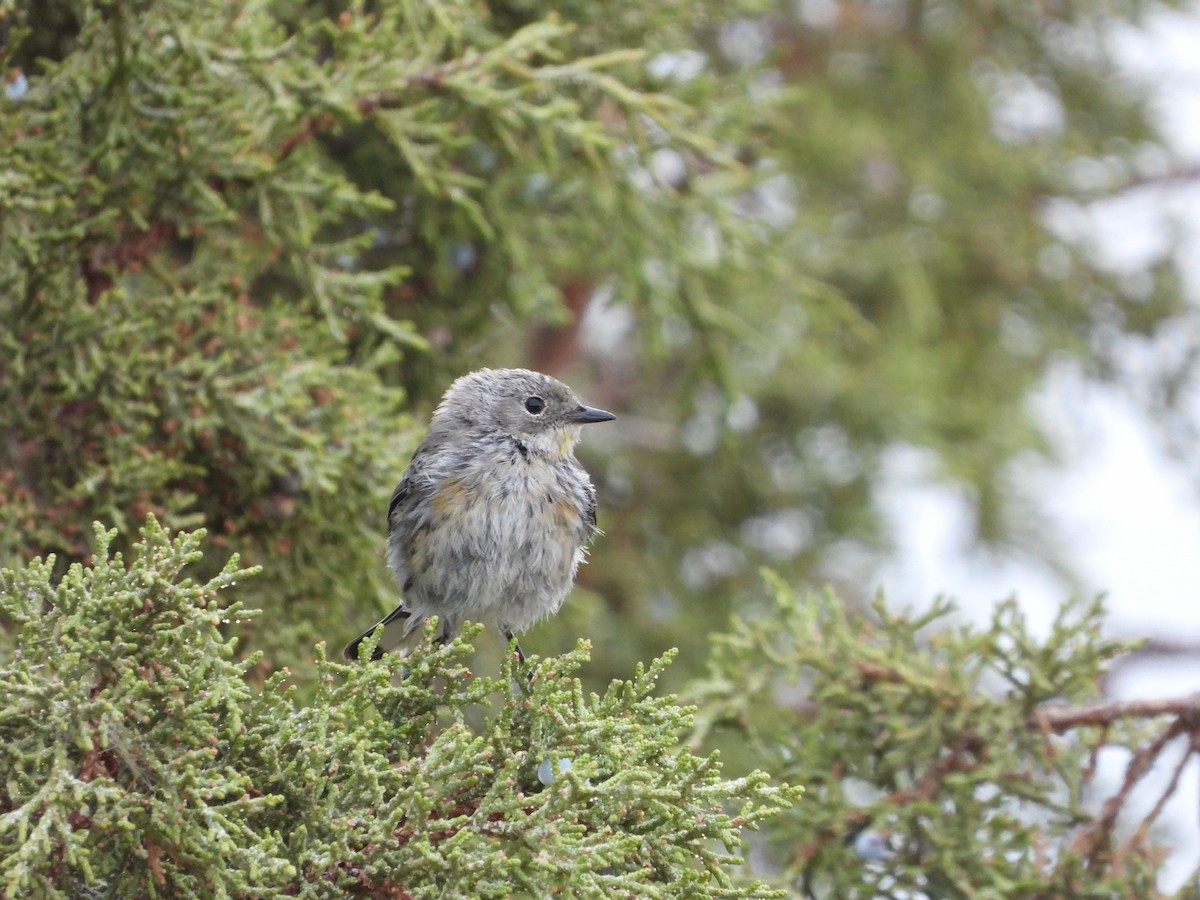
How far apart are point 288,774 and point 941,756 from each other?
6.94ft

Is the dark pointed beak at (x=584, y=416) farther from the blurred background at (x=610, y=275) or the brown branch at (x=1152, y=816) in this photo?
the brown branch at (x=1152, y=816)

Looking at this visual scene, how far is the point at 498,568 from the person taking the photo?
365 cm

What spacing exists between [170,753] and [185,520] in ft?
3.47

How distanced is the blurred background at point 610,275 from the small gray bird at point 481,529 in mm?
133

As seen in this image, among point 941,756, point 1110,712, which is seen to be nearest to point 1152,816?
point 1110,712

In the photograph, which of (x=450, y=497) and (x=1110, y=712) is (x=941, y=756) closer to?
(x=1110, y=712)

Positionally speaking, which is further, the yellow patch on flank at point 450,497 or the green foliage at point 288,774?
the yellow patch on flank at point 450,497

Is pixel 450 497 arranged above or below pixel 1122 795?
above

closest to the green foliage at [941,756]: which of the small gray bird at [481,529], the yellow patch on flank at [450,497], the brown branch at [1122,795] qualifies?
the brown branch at [1122,795]

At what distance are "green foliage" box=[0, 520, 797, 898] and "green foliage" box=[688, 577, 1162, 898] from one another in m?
1.15

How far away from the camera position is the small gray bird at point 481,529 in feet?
12.0

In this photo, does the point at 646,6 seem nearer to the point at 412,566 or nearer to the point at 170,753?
the point at 412,566

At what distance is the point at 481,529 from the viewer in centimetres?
366

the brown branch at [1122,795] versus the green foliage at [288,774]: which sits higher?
the green foliage at [288,774]
